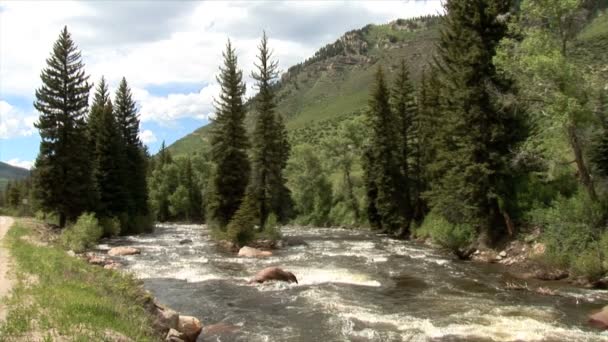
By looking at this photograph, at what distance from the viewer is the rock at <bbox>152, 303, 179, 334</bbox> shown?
12.2m

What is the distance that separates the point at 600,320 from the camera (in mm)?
14562

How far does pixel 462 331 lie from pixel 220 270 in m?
15.0

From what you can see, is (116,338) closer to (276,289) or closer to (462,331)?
(462,331)

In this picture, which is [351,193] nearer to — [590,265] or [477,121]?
[477,121]

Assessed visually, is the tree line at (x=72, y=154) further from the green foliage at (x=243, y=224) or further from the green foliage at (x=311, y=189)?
the green foliage at (x=311, y=189)

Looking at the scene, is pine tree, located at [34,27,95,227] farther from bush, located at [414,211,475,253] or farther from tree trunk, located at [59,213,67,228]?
bush, located at [414,211,475,253]

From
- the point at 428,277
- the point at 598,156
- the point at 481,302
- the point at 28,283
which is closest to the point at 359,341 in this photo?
the point at 481,302

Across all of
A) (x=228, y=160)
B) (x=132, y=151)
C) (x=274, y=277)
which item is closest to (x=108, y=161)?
(x=132, y=151)

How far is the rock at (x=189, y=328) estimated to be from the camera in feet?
42.5

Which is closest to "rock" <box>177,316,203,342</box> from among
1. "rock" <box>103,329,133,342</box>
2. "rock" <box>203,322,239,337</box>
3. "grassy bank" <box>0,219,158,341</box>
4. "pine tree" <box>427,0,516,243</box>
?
"rock" <box>203,322,239,337</box>

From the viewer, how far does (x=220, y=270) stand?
1024 inches

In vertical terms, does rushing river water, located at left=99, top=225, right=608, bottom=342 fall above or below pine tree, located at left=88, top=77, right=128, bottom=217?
below

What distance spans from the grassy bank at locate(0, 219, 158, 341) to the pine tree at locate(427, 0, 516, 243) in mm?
22593

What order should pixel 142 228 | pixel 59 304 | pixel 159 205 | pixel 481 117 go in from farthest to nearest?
1. pixel 159 205
2. pixel 142 228
3. pixel 481 117
4. pixel 59 304
